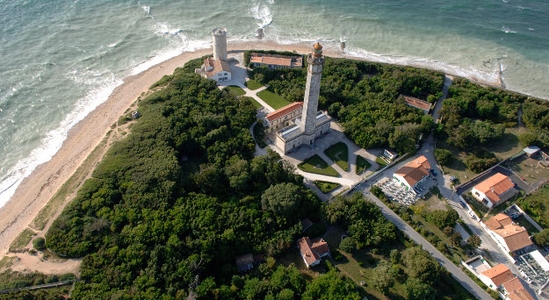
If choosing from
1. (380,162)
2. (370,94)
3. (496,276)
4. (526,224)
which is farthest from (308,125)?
(526,224)

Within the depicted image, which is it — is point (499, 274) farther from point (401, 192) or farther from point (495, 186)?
point (401, 192)

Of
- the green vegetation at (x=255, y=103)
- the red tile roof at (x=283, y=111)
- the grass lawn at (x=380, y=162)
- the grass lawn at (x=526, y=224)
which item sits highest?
the red tile roof at (x=283, y=111)

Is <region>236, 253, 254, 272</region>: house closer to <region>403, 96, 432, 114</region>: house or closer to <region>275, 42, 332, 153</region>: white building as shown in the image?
<region>275, 42, 332, 153</region>: white building

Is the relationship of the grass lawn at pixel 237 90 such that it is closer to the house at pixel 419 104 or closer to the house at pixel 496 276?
the house at pixel 419 104

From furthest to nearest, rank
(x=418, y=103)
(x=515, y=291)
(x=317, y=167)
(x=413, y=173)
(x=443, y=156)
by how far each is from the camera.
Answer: (x=418, y=103)
(x=443, y=156)
(x=317, y=167)
(x=413, y=173)
(x=515, y=291)

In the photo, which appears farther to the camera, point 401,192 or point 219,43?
point 219,43

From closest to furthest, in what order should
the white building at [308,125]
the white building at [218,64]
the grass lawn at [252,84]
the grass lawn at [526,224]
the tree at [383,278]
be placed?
the tree at [383,278] → the grass lawn at [526,224] → the white building at [308,125] → the white building at [218,64] → the grass lawn at [252,84]

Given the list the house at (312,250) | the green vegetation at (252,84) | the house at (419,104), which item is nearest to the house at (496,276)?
the house at (312,250)
